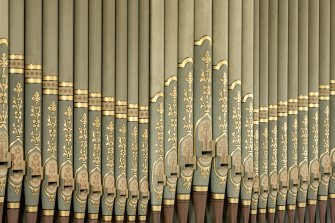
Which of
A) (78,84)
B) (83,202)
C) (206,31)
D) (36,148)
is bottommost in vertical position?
(83,202)

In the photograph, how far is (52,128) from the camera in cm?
389

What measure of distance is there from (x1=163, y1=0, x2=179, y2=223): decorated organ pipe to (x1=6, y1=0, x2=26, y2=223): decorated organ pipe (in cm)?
73

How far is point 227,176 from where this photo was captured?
432cm

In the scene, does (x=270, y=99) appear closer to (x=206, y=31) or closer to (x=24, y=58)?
(x=206, y=31)

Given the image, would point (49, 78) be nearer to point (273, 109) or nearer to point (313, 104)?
point (273, 109)

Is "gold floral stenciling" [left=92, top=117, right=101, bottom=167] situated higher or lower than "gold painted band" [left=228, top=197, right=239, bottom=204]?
higher

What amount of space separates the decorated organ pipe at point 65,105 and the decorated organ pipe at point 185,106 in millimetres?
566

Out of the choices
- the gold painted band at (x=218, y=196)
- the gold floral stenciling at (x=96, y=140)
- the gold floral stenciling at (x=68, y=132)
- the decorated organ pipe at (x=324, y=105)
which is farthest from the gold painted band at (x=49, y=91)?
the decorated organ pipe at (x=324, y=105)

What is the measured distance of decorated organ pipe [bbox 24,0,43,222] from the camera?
383cm

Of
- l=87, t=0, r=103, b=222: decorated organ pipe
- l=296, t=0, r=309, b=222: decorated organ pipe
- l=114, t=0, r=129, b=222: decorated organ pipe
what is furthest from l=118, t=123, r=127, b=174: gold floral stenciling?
l=296, t=0, r=309, b=222: decorated organ pipe

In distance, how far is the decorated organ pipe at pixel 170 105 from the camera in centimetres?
417

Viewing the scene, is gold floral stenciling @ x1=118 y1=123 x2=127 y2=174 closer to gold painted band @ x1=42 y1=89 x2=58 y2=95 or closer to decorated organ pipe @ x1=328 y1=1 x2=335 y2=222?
gold painted band @ x1=42 y1=89 x2=58 y2=95

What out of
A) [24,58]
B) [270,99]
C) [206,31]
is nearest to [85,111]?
[24,58]

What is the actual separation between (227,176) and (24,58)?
1178mm
